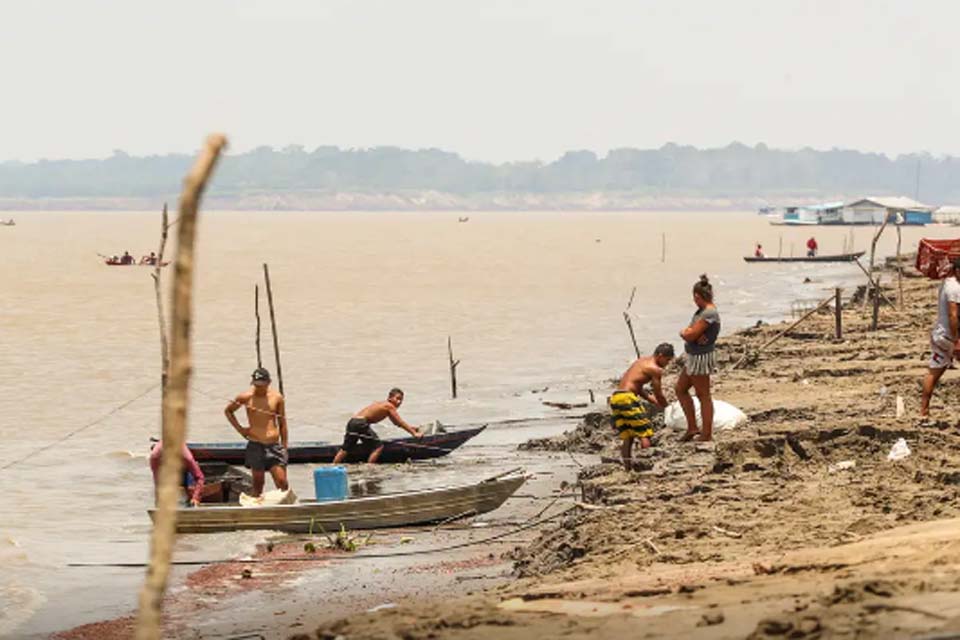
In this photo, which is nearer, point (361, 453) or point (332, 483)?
point (332, 483)

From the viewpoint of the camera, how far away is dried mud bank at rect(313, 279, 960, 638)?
7.58m

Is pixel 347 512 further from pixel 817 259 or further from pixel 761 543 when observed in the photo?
pixel 817 259

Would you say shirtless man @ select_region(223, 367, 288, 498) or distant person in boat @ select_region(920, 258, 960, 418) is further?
shirtless man @ select_region(223, 367, 288, 498)

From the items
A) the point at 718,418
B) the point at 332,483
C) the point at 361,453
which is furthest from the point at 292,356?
the point at 332,483

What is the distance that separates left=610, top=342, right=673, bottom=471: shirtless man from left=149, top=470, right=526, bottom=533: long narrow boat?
1.18 m

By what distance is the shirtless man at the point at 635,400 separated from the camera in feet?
47.2

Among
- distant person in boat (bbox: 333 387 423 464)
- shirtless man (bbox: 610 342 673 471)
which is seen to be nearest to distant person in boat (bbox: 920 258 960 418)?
shirtless man (bbox: 610 342 673 471)

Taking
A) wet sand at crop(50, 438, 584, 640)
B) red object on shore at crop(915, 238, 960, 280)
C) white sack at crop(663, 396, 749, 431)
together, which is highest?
red object on shore at crop(915, 238, 960, 280)

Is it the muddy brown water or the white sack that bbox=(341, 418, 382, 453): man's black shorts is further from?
the white sack

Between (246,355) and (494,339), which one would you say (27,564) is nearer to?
(246,355)

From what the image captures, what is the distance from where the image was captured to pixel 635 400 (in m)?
14.5

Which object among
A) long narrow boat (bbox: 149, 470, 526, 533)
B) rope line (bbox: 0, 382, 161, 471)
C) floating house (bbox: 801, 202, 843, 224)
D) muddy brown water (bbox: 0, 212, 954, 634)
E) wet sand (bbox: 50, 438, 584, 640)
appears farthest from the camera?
floating house (bbox: 801, 202, 843, 224)

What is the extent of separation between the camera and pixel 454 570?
41.0ft

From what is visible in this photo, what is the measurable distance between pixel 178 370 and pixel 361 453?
14.4 meters
